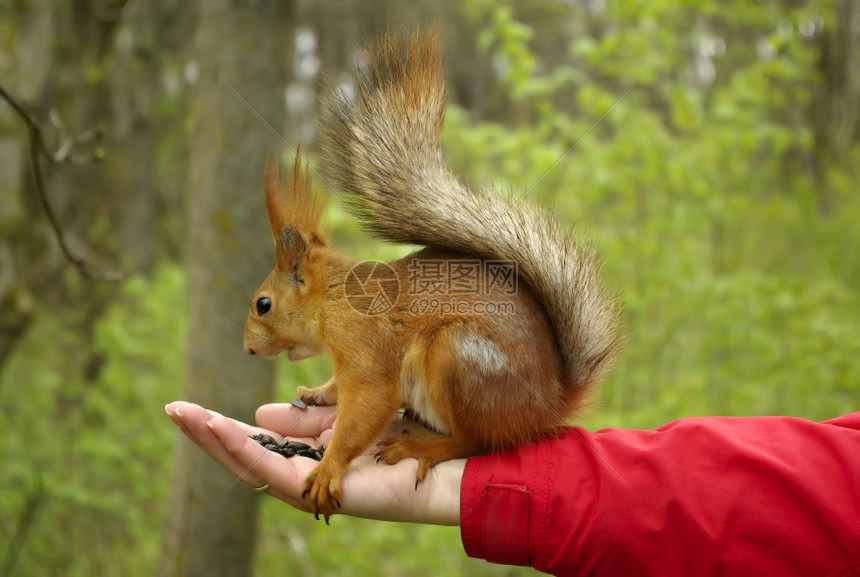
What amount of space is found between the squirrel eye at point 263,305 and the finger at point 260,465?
335 mm

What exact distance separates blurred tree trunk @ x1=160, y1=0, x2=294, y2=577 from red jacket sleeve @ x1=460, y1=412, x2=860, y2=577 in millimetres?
1024

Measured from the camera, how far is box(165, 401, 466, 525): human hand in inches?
49.6

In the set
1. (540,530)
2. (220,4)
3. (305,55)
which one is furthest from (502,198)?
(305,55)

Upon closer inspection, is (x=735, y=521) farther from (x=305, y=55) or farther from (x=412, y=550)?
(x=305, y=55)

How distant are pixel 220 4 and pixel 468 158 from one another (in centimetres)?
200

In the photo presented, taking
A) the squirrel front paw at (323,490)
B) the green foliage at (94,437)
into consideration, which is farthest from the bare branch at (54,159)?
the green foliage at (94,437)

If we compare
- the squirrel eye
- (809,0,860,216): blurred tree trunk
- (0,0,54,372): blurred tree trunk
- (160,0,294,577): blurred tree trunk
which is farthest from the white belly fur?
(809,0,860,216): blurred tree trunk

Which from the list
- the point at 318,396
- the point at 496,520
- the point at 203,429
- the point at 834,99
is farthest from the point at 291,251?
the point at 834,99

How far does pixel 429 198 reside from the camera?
1354 mm

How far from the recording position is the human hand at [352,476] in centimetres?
126

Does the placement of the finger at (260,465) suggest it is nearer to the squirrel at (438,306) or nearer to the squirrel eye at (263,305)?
the squirrel at (438,306)

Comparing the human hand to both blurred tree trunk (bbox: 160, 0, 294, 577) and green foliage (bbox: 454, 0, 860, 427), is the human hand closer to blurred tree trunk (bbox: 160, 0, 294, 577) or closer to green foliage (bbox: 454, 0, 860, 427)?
blurred tree trunk (bbox: 160, 0, 294, 577)

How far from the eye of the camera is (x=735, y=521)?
3.84ft

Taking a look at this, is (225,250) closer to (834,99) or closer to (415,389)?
(415,389)
